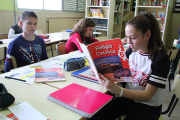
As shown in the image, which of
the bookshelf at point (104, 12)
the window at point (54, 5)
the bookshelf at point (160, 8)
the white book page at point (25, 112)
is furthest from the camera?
the bookshelf at point (104, 12)

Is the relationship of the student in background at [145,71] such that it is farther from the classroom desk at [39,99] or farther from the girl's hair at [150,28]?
the classroom desk at [39,99]

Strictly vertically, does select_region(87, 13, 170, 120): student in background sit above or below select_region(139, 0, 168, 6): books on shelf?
below

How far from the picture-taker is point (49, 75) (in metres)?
1.21

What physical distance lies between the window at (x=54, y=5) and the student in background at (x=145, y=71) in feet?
12.7

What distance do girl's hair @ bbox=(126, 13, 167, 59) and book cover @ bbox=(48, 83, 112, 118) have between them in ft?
1.51

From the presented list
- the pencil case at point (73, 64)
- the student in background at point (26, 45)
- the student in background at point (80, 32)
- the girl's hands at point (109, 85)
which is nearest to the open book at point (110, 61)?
the girl's hands at point (109, 85)

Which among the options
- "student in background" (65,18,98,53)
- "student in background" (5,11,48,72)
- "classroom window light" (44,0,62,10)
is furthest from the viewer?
"classroom window light" (44,0,62,10)

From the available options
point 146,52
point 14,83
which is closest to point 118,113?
point 146,52

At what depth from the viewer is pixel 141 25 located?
990mm

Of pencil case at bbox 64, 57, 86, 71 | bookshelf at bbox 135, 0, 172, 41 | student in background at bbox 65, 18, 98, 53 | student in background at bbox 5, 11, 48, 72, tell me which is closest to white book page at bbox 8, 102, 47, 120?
pencil case at bbox 64, 57, 86, 71

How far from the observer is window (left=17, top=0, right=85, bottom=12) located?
4166mm

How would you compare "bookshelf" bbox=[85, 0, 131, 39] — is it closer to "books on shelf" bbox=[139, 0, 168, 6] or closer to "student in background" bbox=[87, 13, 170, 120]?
"books on shelf" bbox=[139, 0, 168, 6]

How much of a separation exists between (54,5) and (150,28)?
4.64 m

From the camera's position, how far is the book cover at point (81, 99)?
2.54 feet
